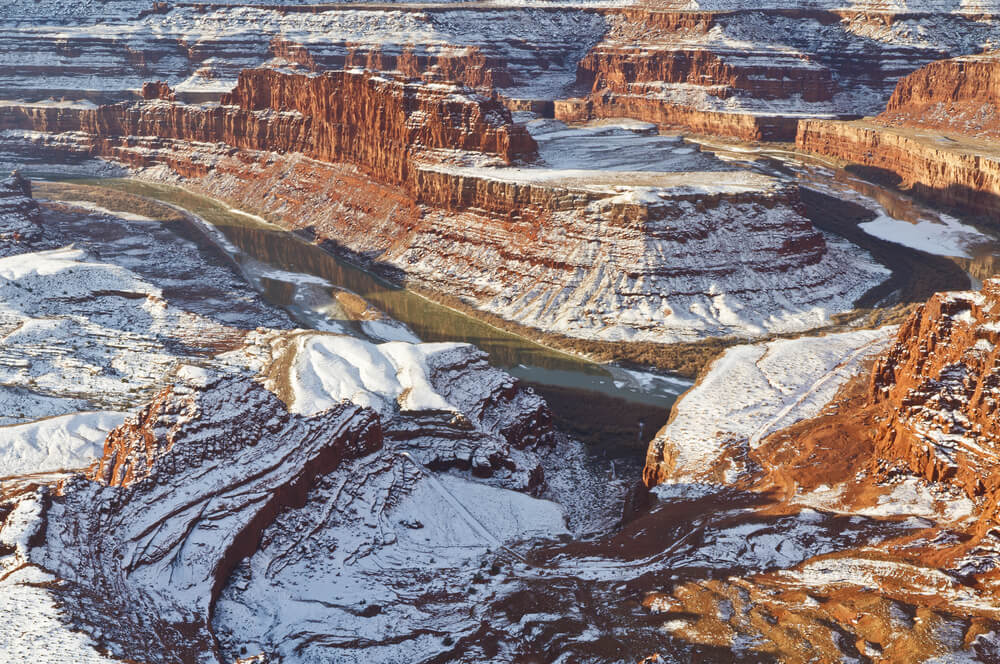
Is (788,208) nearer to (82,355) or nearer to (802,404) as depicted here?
(802,404)

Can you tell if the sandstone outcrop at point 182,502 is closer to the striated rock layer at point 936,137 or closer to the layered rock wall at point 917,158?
the layered rock wall at point 917,158

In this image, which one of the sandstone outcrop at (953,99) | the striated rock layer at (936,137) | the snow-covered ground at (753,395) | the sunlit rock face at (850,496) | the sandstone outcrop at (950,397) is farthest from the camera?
the sandstone outcrop at (953,99)

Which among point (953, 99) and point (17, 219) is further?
point (953, 99)

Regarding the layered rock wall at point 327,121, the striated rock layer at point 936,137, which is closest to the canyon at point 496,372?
the layered rock wall at point 327,121

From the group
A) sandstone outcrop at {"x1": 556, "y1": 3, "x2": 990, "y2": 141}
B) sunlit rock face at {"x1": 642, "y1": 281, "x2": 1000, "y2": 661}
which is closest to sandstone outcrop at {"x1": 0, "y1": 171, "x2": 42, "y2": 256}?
sunlit rock face at {"x1": 642, "y1": 281, "x2": 1000, "y2": 661}

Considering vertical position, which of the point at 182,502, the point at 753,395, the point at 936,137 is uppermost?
the point at 936,137

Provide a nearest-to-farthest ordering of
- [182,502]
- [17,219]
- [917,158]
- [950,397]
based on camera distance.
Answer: [182,502] < [950,397] < [17,219] < [917,158]

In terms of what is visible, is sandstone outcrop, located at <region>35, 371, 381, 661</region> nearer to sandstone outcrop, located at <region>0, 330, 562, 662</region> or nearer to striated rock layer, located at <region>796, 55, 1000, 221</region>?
sandstone outcrop, located at <region>0, 330, 562, 662</region>

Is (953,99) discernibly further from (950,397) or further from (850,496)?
(850,496)

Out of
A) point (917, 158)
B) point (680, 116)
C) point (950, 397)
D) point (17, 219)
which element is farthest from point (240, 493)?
point (680, 116)
